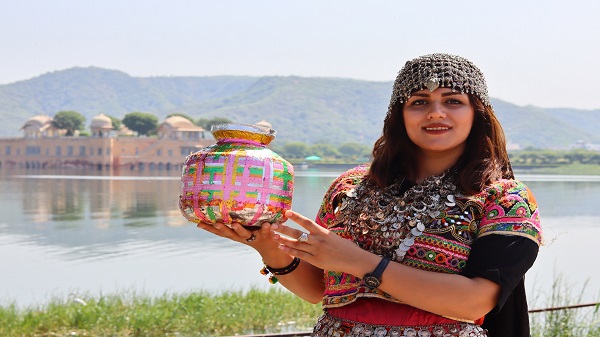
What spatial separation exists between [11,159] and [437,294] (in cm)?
6840

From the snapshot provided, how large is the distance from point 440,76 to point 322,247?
388 millimetres

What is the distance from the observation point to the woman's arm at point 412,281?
3.99 feet

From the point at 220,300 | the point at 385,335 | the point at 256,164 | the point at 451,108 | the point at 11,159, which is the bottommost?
the point at 11,159

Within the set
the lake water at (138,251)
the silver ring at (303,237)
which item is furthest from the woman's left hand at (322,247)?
the lake water at (138,251)

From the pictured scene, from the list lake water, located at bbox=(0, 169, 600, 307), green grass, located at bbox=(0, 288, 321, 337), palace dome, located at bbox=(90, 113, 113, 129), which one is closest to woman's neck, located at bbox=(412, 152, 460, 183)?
lake water, located at bbox=(0, 169, 600, 307)

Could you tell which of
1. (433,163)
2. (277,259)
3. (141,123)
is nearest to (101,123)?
(141,123)

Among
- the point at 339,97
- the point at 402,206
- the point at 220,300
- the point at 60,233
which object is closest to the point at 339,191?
the point at 402,206

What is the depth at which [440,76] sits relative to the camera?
135 centimetres

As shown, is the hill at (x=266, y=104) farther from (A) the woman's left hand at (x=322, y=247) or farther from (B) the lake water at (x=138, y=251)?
(A) the woman's left hand at (x=322, y=247)

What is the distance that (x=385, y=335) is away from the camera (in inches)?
51.3

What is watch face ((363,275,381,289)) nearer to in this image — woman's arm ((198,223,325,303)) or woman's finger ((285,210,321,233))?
woman's finger ((285,210,321,233))

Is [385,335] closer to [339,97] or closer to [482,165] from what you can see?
[482,165]

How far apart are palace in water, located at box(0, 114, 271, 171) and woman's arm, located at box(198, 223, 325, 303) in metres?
57.2

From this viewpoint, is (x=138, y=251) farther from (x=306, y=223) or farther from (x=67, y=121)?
(x=67, y=121)
